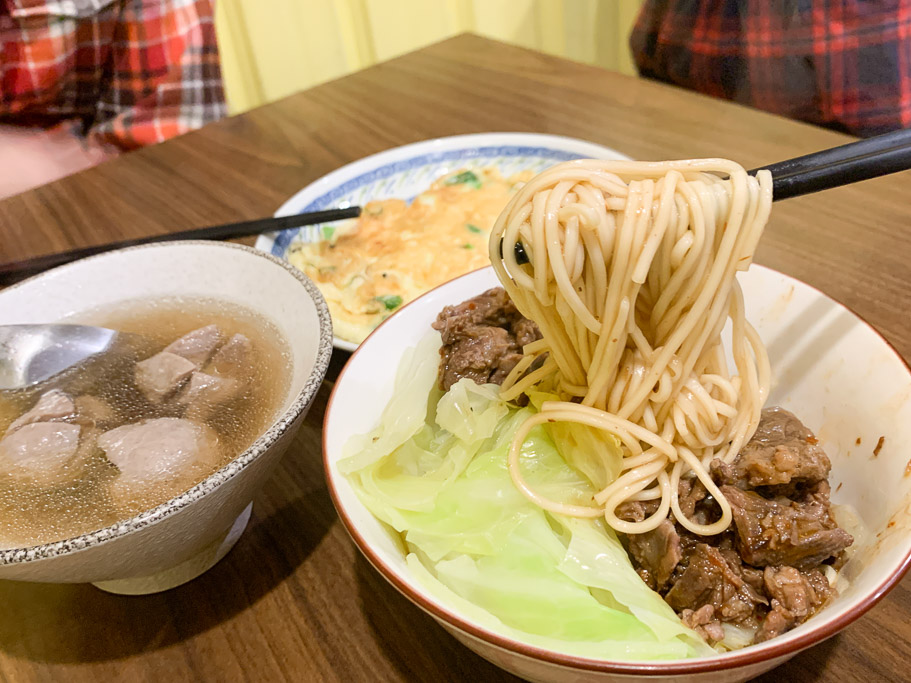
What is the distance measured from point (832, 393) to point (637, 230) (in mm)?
455

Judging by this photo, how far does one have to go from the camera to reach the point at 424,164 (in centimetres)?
225

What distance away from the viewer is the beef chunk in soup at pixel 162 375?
1280 millimetres

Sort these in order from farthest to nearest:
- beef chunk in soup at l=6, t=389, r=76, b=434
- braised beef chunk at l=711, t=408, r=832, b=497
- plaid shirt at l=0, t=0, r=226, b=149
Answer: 1. plaid shirt at l=0, t=0, r=226, b=149
2. beef chunk in soup at l=6, t=389, r=76, b=434
3. braised beef chunk at l=711, t=408, r=832, b=497

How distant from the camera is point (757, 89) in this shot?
306cm

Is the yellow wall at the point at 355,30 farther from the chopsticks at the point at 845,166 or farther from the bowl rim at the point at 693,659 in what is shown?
the bowl rim at the point at 693,659

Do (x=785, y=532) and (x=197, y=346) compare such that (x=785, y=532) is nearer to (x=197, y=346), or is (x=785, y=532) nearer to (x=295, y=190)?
(x=197, y=346)

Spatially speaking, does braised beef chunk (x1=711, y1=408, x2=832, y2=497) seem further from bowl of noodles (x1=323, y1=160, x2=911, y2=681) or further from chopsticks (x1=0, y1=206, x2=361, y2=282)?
chopsticks (x1=0, y1=206, x2=361, y2=282)

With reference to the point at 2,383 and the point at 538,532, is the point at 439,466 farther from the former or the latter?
the point at 2,383

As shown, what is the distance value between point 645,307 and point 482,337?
0.28 metres

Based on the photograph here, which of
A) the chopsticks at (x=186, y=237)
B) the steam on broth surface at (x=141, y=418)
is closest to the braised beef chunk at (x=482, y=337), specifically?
the steam on broth surface at (x=141, y=418)

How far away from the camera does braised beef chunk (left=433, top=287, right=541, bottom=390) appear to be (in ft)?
3.76

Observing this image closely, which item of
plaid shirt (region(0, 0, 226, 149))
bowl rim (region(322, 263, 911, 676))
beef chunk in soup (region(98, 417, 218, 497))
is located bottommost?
beef chunk in soup (region(98, 417, 218, 497))

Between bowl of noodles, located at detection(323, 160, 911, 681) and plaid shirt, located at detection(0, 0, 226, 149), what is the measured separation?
288cm

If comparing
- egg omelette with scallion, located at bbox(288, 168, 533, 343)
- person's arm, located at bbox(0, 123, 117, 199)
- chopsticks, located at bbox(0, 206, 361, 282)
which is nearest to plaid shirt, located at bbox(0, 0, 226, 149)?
person's arm, located at bbox(0, 123, 117, 199)
